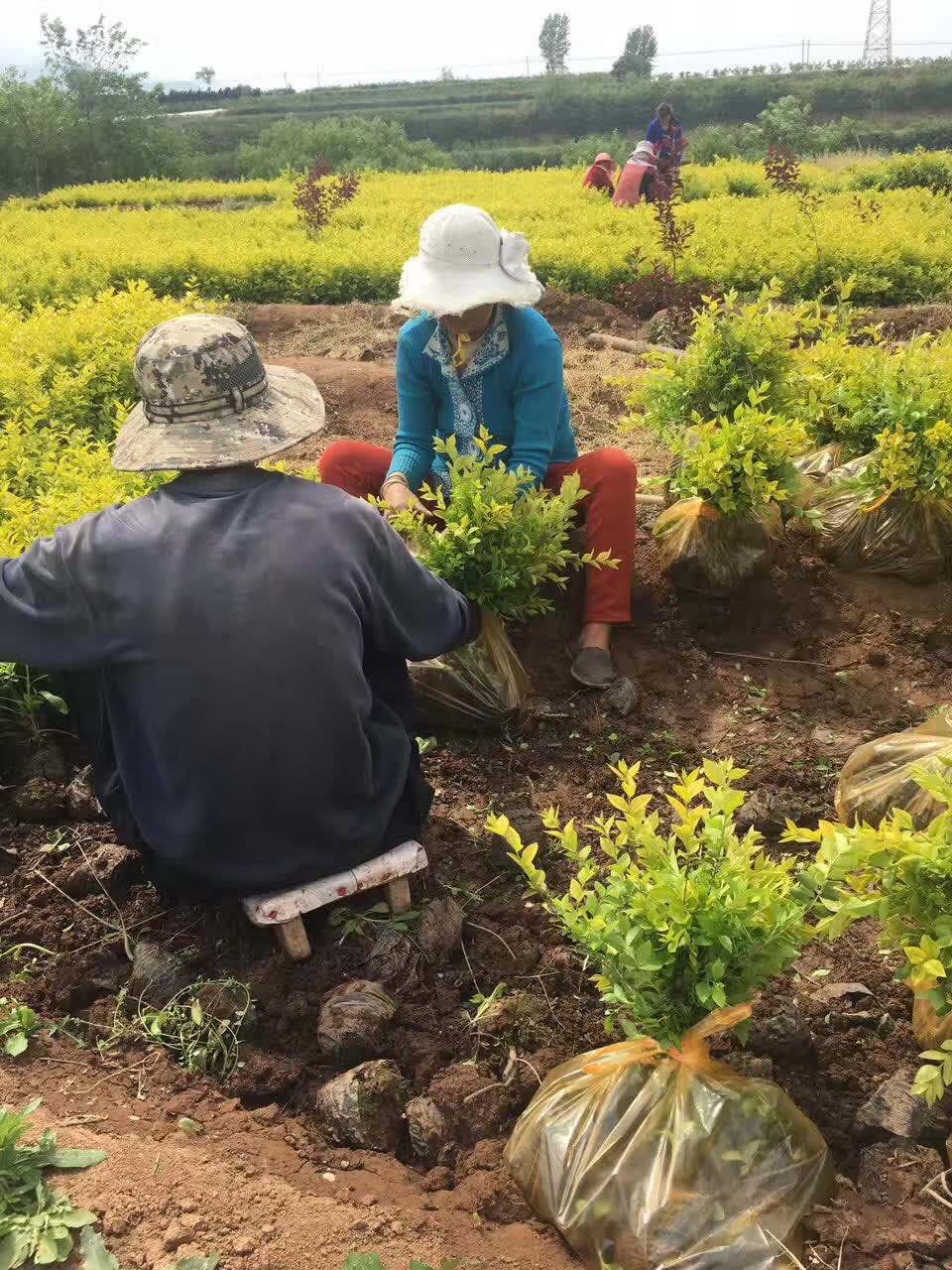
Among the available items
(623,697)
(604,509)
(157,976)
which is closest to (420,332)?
(604,509)

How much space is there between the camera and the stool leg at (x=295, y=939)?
8.06 ft

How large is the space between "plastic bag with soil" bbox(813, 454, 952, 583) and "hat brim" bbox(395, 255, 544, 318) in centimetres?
154

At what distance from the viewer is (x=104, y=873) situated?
9.14ft

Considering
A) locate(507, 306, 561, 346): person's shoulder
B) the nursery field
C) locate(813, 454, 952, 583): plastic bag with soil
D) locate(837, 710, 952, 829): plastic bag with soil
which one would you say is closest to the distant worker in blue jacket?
the nursery field

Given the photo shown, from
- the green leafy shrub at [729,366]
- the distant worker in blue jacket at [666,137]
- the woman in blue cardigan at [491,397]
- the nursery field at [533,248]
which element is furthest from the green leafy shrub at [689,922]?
the distant worker in blue jacket at [666,137]

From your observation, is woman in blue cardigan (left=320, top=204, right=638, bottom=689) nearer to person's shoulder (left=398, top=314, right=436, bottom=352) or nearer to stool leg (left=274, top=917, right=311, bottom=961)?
person's shoulder (left=398, top=314, right=436, bottom=352)

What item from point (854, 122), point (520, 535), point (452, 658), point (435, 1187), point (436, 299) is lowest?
point (435, 1187)

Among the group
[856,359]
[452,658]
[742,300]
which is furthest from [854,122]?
[452,658]

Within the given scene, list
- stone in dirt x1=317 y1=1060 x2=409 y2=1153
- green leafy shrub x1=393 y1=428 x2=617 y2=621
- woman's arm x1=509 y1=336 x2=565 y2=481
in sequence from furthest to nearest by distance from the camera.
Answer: woman's arm x1=509 y1=336 x2=565 y2=481 → green leafy shrub x1=393 y1=428 x2=617 y2=621 → stone in dirt x1=317 y1=1060 x2=409 y2=1153

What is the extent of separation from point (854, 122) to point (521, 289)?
29.9m

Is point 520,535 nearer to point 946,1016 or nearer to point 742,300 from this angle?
point 946,1016

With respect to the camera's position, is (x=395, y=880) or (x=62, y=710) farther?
(x=62, y=710)

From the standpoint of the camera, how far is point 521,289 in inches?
136

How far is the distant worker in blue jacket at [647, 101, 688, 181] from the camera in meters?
11.7
